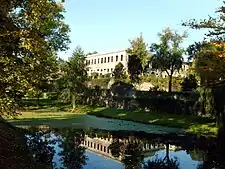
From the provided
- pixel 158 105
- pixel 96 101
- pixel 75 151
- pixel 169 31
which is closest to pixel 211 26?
pixel 75 151

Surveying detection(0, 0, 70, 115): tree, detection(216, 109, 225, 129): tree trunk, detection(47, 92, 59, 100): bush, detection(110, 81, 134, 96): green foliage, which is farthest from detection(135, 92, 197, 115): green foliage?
detection(0, 0, 70, 115): tree

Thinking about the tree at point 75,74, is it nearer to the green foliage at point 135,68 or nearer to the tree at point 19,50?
the green foliage at point 135,68

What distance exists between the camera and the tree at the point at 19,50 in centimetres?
1138

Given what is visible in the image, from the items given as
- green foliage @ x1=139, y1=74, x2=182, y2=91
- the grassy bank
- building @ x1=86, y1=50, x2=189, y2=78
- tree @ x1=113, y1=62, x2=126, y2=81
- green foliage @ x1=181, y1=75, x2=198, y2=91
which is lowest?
the grassy bank

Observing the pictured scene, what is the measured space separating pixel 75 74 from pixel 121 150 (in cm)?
2920

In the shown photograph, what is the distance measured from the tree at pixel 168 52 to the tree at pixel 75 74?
20.7 meters

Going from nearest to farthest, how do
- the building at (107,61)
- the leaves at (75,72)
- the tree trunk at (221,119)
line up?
the tree trunk at (221,119)
the leaves at (75,72)
the building at (107,61)

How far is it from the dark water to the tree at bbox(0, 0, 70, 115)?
4.61 metres

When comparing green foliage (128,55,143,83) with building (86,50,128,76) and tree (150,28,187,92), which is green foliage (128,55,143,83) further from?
building (86,50,128,76)

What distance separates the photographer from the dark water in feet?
58.5

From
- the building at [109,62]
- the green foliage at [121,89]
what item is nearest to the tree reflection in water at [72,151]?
the green foliage at [121,89]

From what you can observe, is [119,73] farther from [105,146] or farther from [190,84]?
[105,146]

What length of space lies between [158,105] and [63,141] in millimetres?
24988

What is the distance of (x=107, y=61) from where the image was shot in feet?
331
